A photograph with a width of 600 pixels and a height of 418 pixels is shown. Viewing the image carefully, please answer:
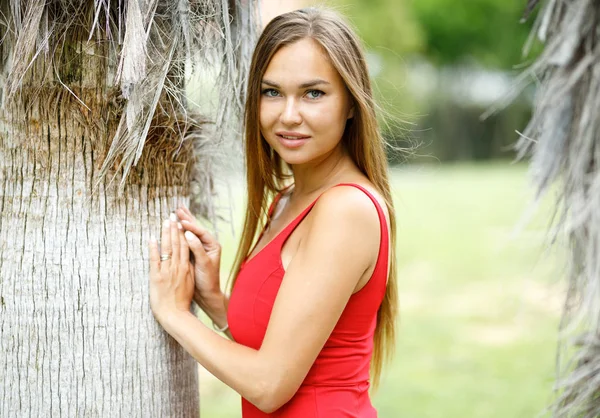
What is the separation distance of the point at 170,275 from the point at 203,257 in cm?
19

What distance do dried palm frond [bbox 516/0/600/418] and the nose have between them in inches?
32.2

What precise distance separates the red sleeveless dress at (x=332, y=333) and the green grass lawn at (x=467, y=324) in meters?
0.45

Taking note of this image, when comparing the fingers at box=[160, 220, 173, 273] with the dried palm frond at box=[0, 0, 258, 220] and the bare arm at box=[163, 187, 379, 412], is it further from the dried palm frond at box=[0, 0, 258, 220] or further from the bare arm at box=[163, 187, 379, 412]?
the bare arm at box=[163, 187, 379, 412]

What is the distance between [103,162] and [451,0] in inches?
1498

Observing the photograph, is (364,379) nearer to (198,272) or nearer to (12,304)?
(198,272)

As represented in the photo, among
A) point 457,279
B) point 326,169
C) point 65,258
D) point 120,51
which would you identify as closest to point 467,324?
point 457,279

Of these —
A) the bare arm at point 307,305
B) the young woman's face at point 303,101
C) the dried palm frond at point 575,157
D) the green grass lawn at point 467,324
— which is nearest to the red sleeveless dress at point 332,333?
the bare arm at point 307,305

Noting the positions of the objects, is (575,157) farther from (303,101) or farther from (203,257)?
(203,257)

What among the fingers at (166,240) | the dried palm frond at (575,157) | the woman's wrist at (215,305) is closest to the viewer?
the dried palm frond at (575,157)

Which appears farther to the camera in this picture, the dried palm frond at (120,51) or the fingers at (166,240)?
the fingers at (166,240)

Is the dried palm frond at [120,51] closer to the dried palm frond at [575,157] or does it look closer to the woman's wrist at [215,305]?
the woman's wrist at [215,305]

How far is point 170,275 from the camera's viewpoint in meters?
2.54

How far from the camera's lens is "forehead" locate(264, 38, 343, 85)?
2.46 m

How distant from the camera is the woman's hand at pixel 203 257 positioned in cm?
266
